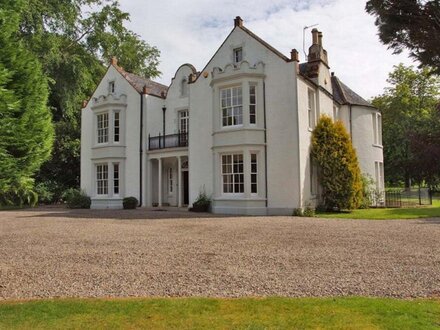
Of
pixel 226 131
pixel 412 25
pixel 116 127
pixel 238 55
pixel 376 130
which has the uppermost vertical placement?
pixel 238 55

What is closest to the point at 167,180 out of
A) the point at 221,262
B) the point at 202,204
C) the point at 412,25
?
the point at 202,204

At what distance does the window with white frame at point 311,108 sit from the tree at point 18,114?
16969 mm

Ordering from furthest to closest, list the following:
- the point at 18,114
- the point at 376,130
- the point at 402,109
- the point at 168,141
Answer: the point at 402,109, the point at 376,130, the point at 168,141, the point at 18,114

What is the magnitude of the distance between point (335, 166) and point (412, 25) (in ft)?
51.3

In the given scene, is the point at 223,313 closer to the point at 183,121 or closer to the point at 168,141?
the point at 168,141

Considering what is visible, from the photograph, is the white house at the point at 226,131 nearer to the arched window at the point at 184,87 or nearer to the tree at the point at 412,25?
the arched window at the point at 184,87

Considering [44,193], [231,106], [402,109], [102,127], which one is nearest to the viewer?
[231,106]

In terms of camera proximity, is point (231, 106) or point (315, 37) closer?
point (231, 106)

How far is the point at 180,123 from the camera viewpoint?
25969 millimetres

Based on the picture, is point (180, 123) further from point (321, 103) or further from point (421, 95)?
point (421, 95)

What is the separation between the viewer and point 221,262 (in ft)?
27.6

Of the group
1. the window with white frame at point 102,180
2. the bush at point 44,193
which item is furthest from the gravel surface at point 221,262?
the bush at point 44,193

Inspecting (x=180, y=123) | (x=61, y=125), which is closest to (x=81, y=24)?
(x=61, y=125)

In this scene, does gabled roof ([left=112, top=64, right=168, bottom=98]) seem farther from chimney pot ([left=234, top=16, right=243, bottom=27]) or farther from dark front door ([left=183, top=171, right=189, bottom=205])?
chimney pot ([left=234, top=16, right=243, bottom=27])
